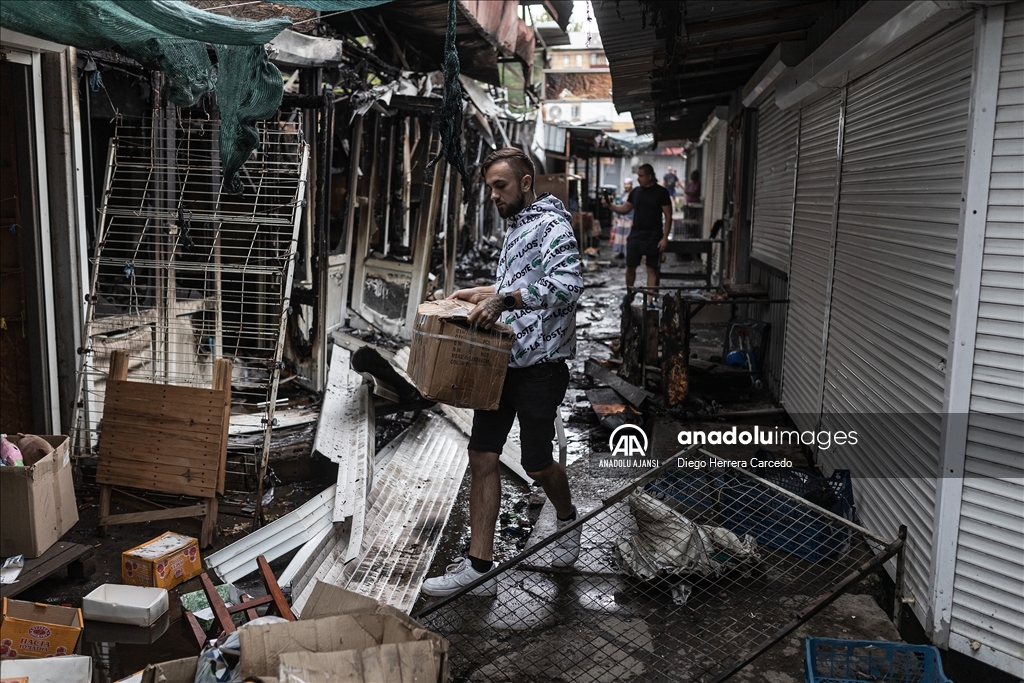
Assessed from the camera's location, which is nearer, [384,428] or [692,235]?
[384,428]

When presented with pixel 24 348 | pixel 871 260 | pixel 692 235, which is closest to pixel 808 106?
pixel 871 260

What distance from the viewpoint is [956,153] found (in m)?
3.68

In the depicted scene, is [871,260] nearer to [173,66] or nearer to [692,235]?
[173,66]

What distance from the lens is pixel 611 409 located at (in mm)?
7523

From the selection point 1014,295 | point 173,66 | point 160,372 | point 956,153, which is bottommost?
point 160,372

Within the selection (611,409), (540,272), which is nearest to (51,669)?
(540,272)

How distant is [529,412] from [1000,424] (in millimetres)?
2028

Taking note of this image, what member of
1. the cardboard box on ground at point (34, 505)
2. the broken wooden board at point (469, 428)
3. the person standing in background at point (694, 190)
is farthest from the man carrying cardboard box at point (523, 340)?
the person standing in background at point (694, 190)

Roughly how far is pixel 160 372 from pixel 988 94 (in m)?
5.93

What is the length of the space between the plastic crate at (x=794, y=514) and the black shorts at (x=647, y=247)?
6.75m

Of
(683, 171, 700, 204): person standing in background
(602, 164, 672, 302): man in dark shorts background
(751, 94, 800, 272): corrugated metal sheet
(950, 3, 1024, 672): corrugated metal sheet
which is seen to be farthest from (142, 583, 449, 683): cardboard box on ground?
(683, 171, 700, 204): person standing in background

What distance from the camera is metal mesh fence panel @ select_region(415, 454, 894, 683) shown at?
3.55 m

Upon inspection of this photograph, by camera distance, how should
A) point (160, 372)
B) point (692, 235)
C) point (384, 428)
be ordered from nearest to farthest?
point (160, 372)
point (384, 428)
point (692, 235)

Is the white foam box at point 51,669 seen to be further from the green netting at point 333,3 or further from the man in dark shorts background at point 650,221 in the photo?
the man in dark shorts background at point 650,221
